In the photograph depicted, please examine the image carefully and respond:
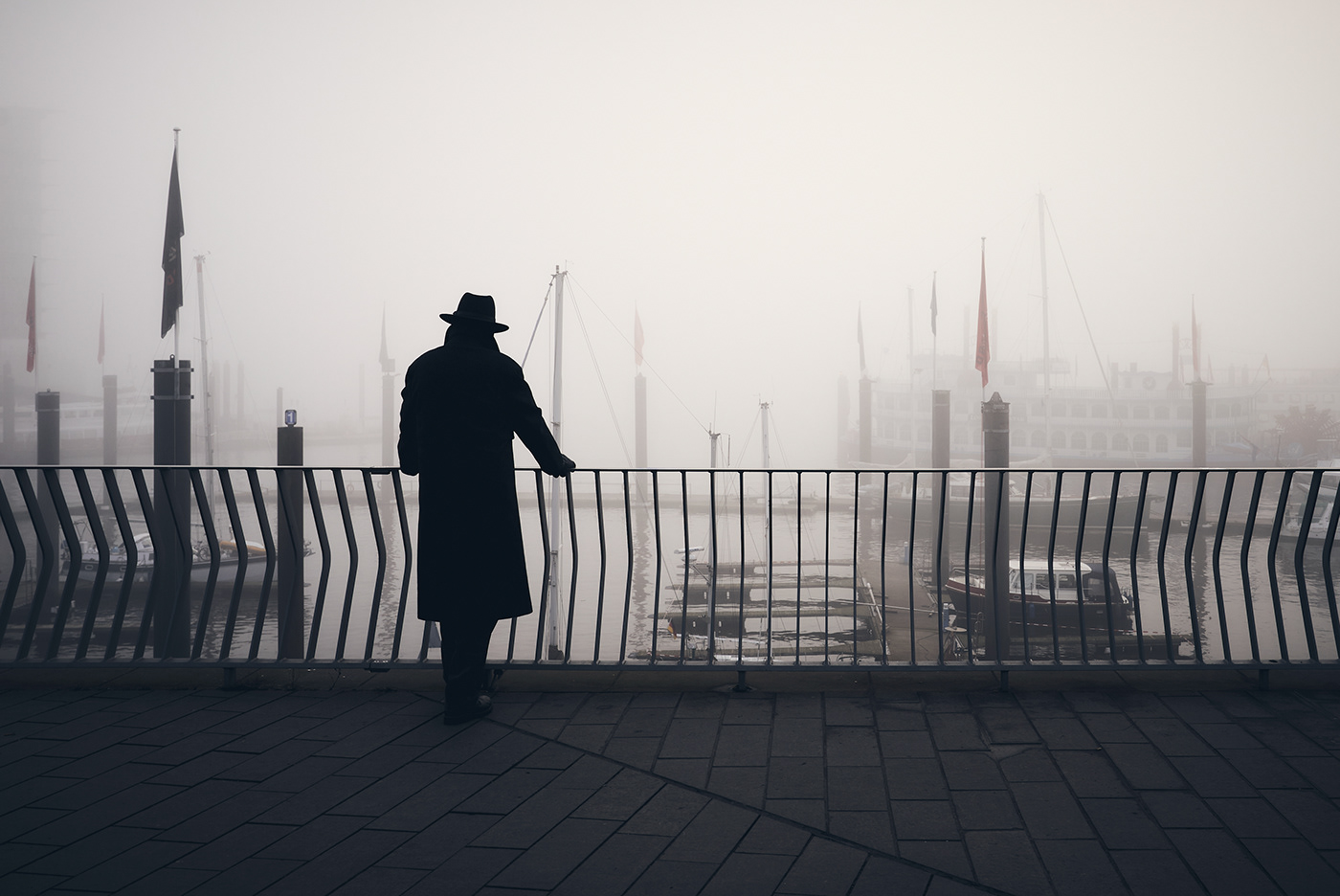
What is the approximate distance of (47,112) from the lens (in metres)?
83.8

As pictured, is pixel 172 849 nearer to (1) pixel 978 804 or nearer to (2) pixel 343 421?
(1) pixel 978 804

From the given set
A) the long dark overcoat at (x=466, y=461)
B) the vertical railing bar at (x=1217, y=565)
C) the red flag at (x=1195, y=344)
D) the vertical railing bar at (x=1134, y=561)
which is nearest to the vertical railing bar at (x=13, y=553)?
the long dark overcoat at (x=466, y=461)

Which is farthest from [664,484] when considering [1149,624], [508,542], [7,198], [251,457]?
[7,198]

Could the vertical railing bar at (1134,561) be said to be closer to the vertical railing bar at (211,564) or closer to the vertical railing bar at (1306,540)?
the vertical railing bar at (1306,540)

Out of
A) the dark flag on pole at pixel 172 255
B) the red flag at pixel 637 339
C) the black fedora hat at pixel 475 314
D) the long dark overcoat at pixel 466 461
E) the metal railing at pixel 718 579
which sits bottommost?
the metal railing at pixel 718 579

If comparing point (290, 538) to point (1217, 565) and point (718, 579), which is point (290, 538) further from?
point (718, 579)

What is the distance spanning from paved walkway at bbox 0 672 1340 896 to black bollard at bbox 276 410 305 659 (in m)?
0.87

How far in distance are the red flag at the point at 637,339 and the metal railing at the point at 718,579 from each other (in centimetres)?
685

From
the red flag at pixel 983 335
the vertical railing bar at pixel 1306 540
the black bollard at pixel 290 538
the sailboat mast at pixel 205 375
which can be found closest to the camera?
the vertical railing bar at pixel 1306 540

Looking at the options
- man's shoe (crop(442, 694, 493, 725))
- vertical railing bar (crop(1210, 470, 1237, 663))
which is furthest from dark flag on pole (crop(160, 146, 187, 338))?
vertical railing bar (crop(1210, 470, 1237, 663))

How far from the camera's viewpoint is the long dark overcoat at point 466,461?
360 centimetres

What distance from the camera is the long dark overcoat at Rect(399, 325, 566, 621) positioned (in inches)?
142

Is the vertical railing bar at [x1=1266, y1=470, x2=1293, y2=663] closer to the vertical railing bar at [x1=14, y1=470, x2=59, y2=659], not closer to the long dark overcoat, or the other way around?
the long dark overcoat

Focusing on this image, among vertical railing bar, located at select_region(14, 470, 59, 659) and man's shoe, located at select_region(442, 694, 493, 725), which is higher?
vertical railing bar, located at select_region(14, 470, 59, 659)
